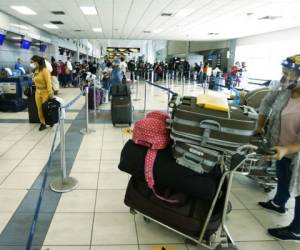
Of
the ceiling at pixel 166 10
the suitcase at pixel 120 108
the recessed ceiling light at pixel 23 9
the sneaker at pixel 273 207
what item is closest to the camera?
the sneaker at pixel 273 207

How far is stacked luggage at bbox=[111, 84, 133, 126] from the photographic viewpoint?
5.68 m

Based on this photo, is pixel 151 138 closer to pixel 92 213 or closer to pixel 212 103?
pixel 212 103

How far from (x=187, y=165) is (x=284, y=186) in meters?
1.29

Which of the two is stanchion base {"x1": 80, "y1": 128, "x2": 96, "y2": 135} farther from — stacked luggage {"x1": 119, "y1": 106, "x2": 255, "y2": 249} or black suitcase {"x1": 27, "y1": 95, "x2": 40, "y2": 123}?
stacked luggage {"x1": 119, "y1": 106, "x2": 255, "y2": 249}

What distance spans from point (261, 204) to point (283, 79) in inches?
52.1

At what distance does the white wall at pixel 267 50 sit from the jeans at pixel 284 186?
39.9ft

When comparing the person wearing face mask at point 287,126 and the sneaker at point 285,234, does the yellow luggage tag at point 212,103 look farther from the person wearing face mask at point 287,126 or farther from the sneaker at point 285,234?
the sneaker at point 285,234

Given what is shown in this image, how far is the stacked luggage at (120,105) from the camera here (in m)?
5.68

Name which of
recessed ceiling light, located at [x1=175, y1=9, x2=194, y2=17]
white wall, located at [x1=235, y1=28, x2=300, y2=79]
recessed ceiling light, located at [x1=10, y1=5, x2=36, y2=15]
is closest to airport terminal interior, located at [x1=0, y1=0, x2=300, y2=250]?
recessed ceiling light, located at [x1=175, y1=9, x2=194, y2=17]

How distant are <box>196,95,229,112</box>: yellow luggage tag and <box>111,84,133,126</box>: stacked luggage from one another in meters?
3.94

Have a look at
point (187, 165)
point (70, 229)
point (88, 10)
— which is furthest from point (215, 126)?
point (88, 10)

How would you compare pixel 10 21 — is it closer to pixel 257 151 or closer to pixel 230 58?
pixel 257 151

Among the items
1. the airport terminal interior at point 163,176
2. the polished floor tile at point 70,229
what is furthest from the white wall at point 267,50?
the polished floor tile at point 70,229

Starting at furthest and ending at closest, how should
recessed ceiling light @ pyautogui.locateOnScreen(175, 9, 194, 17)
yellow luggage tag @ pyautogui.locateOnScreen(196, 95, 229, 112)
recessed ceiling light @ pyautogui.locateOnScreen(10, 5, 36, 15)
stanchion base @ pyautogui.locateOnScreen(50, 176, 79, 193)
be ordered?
recessed ceiling light @ pyautogui.locateOnScreen(175, 9, 194, 17) < recessed ceiling light @ pyautogui.locateOnScreen(10, 5, 36, 15) < stanchion base @ pyautogui.locateOnScreen(50, 176, 79, 193) < yellow luggage tag @ pyautogui.locateOnScreen(196, 95, 229, 112)
